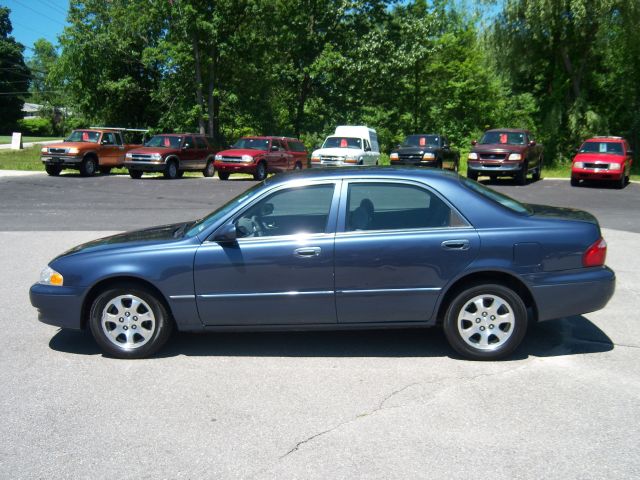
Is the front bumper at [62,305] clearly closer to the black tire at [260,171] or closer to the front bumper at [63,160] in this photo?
the black tire at [260,171]

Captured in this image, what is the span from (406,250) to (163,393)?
2.13 metres

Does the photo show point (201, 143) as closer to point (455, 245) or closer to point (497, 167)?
point (497, 167)

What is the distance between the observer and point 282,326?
199 inches

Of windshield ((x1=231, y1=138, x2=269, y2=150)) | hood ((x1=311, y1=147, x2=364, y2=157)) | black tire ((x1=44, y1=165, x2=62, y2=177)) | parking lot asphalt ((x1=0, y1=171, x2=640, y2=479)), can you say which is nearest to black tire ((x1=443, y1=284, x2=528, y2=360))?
parking lot asphalt ((x1=0, y1=171, x2=640, y2=479))

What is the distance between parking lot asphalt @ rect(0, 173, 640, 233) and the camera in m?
13.5

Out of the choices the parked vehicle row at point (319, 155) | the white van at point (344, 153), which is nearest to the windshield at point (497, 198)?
the parked vehicle row at point (319, 155)

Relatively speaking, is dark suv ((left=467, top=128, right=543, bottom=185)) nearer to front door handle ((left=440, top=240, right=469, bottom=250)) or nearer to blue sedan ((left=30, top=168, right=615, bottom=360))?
blue sedan ((left=30, top=168, right=615, bottom=360))

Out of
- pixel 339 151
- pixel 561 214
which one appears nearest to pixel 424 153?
pixel 339 151

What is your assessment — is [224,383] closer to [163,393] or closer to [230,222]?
[163,393]

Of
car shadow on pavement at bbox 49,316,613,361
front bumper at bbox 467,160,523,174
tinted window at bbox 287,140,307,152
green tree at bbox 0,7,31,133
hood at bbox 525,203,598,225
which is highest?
green tree at bbox 0,7,31,133

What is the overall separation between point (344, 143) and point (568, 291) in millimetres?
19745

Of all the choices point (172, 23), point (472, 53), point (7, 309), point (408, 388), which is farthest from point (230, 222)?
point (472, 53)

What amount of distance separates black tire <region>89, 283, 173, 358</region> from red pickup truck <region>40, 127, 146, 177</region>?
71.4 ft

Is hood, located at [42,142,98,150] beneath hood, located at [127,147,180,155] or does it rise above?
above
